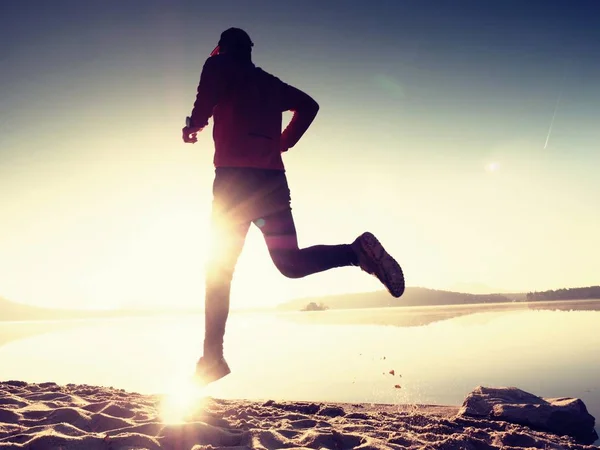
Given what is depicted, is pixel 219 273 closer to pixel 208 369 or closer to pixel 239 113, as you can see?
pixel 208 369

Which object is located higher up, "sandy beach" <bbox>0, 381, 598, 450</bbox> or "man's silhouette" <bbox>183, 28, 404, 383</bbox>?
"man's silhouette" <bbox>183, 28, 404, 383</bbox>

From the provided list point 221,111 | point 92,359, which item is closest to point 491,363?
point 221,111

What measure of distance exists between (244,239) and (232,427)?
137 centimetres

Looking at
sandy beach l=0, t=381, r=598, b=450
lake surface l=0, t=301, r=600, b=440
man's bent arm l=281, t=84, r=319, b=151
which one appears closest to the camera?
sandy beach l=0, t=381, r=598, b=450

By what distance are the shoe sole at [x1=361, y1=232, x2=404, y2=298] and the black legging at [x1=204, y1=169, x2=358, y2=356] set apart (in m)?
0.17

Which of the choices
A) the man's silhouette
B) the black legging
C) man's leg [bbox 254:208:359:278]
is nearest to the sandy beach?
the man's silhouette

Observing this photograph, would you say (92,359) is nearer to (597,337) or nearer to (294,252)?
(294,252)

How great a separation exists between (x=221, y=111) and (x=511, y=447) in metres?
3.19

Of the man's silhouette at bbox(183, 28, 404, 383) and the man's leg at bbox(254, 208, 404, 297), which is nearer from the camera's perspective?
the man's leg at bbox(254, 208, 404, 297)

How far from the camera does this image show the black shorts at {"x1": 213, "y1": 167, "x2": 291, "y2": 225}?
321 centimetres

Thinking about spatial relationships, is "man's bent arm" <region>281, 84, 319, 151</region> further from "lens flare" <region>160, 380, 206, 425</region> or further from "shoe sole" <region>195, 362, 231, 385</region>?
"lens flare" <region>160, 380, 206, 425</region>

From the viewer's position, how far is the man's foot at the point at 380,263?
3.07m

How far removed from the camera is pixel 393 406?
15.4ft

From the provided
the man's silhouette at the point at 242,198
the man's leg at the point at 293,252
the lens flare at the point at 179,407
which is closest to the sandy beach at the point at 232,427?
the lens flare at the point at 179,407
